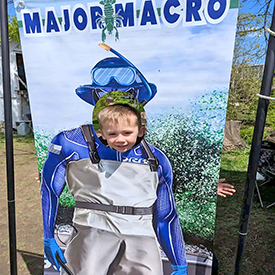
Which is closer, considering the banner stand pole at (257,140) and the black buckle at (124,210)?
the banner stand pole at (257,140)

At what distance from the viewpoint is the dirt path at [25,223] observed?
2.67m

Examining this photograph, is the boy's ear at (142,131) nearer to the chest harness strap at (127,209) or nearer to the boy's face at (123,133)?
the boy's face at (123,133)

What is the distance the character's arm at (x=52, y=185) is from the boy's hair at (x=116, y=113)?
Result: 0.89ft

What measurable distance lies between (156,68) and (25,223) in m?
2.87

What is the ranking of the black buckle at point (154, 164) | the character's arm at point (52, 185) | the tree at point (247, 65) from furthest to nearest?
the tree at point (247, 65) < the character's arm at point (52, 185) < the black buckle at point (154, 164)

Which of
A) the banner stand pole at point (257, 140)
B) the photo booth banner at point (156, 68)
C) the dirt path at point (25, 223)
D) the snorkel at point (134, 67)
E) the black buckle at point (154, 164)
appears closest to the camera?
the banner stand pole at point (257, 140)

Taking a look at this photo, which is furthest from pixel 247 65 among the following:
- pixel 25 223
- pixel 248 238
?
pixel 25 223

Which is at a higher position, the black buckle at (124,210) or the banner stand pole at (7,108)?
the banner stand pole at (7,108)

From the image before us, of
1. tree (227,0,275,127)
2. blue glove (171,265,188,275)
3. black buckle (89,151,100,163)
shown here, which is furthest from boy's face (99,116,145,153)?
tree (227,0,275,127)

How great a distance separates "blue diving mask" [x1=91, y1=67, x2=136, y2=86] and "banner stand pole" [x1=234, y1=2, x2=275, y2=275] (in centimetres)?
58

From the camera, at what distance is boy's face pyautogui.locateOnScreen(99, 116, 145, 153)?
4.90 feet

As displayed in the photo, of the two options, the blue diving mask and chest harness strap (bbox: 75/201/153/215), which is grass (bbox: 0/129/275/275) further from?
the blue diving mask

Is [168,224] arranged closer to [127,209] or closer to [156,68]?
[127,209]

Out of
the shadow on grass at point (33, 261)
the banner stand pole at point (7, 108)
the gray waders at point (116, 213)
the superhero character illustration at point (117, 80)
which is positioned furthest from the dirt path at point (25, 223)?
the superhero character illustration at point (117, 80)
